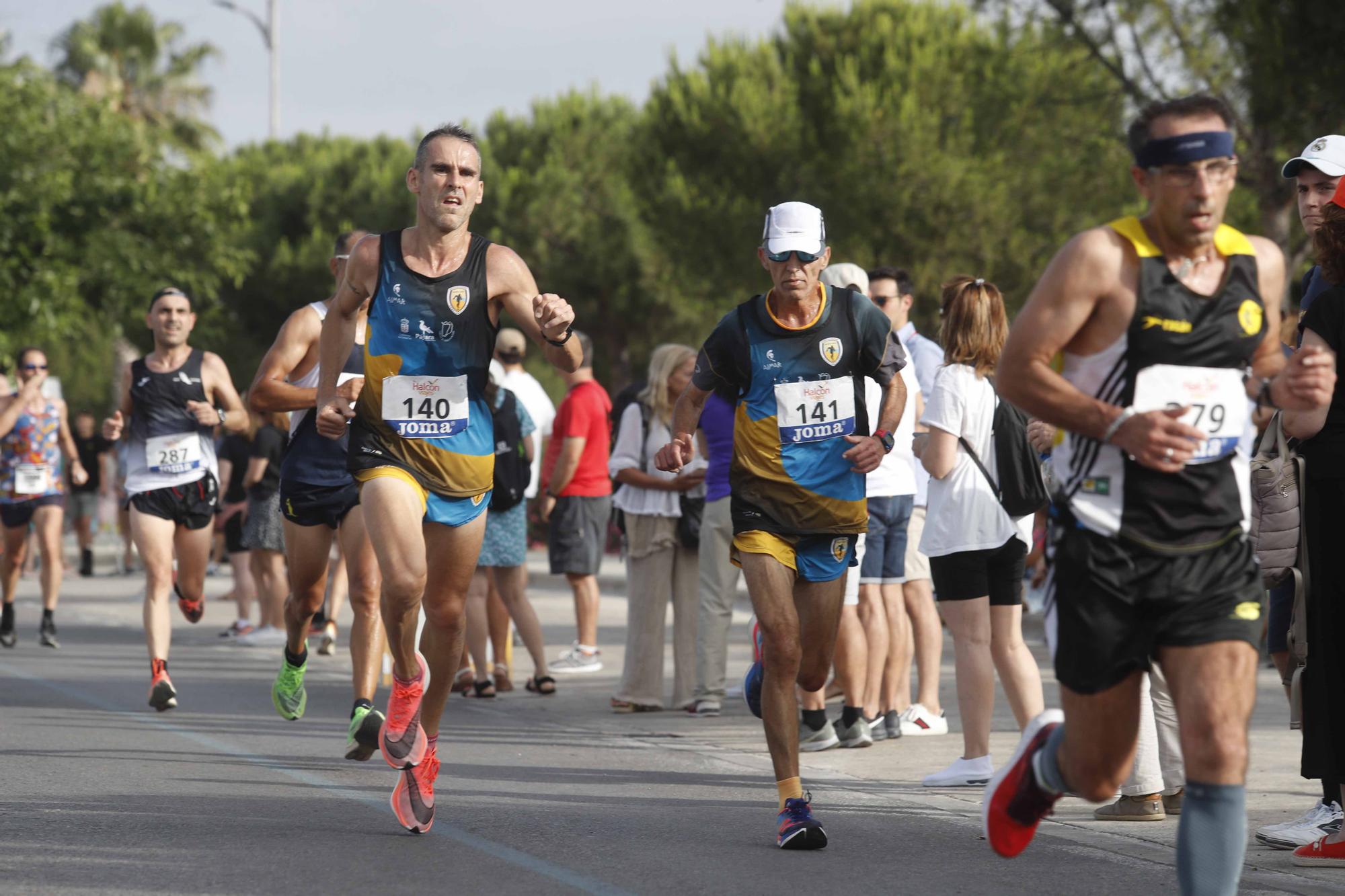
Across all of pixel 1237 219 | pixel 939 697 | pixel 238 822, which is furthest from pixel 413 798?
pixel 1237 219

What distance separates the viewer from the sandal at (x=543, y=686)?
11.1m

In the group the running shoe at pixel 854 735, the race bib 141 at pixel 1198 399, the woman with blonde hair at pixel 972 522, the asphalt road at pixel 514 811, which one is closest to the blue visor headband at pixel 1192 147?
the race bib 141 at pixel 1198 399

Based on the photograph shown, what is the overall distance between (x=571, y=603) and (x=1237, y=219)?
1595 centimetres

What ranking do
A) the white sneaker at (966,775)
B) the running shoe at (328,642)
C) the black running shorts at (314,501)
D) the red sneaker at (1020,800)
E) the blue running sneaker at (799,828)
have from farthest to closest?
the running shoe at (328,642) → the black running shorts at (314,501) → the white sneaker at (966,775) → the blue running sneaker at (799,828) → the red sneaker at (1020,800)

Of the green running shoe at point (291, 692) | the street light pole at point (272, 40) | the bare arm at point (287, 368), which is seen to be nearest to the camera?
the bare arm at point (287, 368)

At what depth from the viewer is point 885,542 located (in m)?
9.16

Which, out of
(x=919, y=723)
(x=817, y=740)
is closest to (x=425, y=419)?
(x=817, y=740)

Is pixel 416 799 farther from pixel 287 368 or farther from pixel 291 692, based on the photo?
pixel 287 368

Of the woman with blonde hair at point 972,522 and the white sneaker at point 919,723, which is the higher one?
the woman with blonde hair at point 972,522

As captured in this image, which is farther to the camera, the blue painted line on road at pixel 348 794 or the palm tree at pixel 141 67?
the palm tree at pixel 141 67

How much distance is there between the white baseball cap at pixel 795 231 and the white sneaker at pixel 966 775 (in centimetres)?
243

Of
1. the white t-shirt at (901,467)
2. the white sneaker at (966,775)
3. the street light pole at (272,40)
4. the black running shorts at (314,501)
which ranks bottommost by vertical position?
the white sneaker at (966,775)

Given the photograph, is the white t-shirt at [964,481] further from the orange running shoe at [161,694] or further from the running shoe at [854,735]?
the orange running shoe at [161,694]

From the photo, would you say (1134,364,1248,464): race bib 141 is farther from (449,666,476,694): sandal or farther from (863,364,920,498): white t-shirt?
(449,666,476,694): sandal
